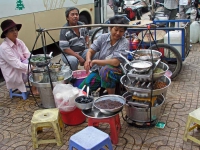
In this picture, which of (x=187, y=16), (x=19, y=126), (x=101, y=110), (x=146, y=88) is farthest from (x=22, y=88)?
(x=187, y=16)

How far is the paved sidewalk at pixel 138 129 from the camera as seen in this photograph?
2.59 m

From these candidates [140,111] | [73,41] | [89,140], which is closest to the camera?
[89,140]

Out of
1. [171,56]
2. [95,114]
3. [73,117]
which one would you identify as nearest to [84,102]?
[95,114]

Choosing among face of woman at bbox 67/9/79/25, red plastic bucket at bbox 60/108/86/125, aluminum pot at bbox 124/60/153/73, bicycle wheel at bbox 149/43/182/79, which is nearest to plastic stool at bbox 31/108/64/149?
red plastic bucket at bbox 60/108/86/125

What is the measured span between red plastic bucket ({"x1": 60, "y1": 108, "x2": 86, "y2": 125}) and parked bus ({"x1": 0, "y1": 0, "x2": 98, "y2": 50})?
98.0 inches

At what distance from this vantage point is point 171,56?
14.3 feet

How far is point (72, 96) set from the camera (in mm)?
2812

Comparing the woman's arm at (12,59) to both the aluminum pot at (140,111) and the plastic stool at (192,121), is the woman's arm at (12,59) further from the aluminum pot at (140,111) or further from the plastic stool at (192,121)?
the plastic stool at (192,121)

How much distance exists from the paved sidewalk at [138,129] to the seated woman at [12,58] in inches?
13.6

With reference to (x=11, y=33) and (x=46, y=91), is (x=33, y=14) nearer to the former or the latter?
(x=11, y=33)

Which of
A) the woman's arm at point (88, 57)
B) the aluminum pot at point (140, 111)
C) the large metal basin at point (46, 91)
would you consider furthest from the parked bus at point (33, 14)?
the aluminum pot at point (140, 111)

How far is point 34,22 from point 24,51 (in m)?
1.47

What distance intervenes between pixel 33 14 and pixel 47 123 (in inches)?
126

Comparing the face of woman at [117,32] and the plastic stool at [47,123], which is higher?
the face of woman at [117,32]
